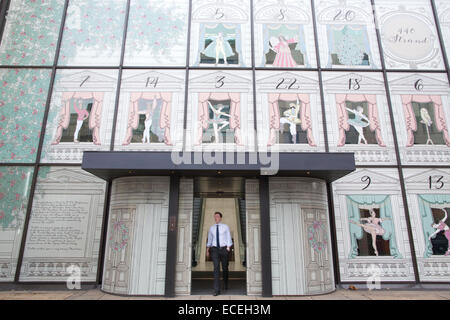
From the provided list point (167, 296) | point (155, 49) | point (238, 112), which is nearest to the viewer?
point (167, 296)

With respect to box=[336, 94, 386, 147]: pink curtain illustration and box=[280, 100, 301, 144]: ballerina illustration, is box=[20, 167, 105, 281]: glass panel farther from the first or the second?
box=[336, 94, 386, 147]: pink curtain illustration

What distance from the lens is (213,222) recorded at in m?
→ 9.84

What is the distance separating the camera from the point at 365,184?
766cm

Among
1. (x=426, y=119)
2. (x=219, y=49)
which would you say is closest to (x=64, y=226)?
(x=219, y=49)

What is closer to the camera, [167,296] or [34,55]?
[167,296]

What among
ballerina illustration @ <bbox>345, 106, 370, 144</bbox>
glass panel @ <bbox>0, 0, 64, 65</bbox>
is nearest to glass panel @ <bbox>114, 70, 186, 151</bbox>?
glass panel @ <bbox>0, 0, 64, 65</bbox>

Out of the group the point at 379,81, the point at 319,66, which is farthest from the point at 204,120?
the point at 379,81

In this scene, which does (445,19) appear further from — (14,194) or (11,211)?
(11,211)

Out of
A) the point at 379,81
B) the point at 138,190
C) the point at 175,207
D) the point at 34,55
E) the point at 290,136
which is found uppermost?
the point at 34,55

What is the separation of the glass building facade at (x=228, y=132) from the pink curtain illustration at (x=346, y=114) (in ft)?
0.17

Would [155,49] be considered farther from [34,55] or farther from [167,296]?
[167,296]

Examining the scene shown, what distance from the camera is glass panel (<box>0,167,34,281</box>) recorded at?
23.2ft

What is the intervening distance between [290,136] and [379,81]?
3.36 meters

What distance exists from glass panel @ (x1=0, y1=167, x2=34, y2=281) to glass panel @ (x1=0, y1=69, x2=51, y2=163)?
0.43 metres
